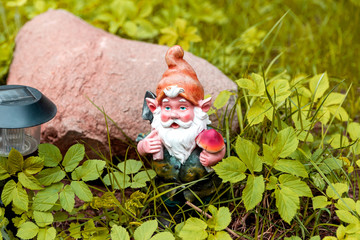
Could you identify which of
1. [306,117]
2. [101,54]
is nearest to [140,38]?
[101,54]

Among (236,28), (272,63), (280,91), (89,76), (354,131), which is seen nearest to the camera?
(280,91)

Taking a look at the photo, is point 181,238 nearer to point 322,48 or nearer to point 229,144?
point 229,144

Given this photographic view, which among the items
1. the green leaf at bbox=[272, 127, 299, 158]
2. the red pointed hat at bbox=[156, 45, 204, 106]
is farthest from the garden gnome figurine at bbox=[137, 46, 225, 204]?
the green leaf at bbox=[272, 127, 299, 158]

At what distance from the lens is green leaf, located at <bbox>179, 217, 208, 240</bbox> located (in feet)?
6.58

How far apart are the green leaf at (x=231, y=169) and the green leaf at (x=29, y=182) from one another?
2.69 ft

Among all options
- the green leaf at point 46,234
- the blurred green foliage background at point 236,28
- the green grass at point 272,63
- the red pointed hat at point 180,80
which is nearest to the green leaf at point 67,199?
the green leaf at point 46,234

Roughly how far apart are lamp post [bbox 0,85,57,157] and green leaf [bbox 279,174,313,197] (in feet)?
3.66

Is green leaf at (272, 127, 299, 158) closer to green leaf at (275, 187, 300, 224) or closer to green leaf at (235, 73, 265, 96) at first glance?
green leaf at (275, 187, 300, 224)

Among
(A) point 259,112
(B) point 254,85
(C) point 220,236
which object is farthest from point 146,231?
(B) point 254,85

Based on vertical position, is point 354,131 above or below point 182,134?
below

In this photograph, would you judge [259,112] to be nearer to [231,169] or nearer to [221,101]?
[221,101]

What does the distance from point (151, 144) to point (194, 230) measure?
17.7 inches

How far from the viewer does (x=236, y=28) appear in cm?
433

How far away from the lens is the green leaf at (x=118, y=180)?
224 cm
